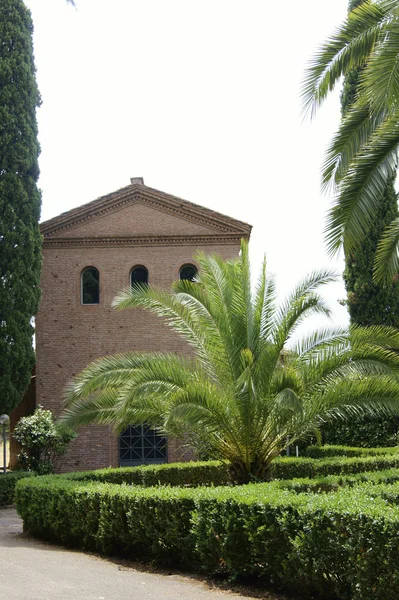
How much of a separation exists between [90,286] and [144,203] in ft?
9.90

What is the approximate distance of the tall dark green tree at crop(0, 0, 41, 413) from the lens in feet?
61.5

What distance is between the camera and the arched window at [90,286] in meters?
22.2

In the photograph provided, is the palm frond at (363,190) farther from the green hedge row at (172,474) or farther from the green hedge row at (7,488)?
the green hedge row at (7,488)

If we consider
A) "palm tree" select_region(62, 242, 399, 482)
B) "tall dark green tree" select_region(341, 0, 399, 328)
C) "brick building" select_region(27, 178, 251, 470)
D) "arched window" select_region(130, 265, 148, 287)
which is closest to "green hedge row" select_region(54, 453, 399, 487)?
"palm tree" select_region(62, 242, 399, 482)

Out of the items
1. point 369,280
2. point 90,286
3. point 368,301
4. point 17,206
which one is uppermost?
point 17,206

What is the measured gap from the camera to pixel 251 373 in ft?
36.7

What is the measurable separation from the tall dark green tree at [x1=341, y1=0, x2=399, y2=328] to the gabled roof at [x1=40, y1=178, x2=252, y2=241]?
3.40 m

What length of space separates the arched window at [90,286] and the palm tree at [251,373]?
9.54 meters

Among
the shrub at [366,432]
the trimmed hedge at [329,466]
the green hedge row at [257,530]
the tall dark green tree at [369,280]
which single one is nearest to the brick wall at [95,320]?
the tall dark green tree at [369,280]

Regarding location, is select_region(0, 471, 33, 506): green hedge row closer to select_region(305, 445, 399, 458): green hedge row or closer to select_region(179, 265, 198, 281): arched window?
select_region(305, 445, 399, 458): green hedge row

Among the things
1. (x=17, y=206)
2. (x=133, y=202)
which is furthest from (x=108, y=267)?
(x=17, y=206)

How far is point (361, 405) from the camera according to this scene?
11.5 meters

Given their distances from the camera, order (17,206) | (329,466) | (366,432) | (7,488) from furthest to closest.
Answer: (366,432) < (17,206) < (7,488) < (329,466)

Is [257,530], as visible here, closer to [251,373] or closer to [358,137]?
[251,373]
